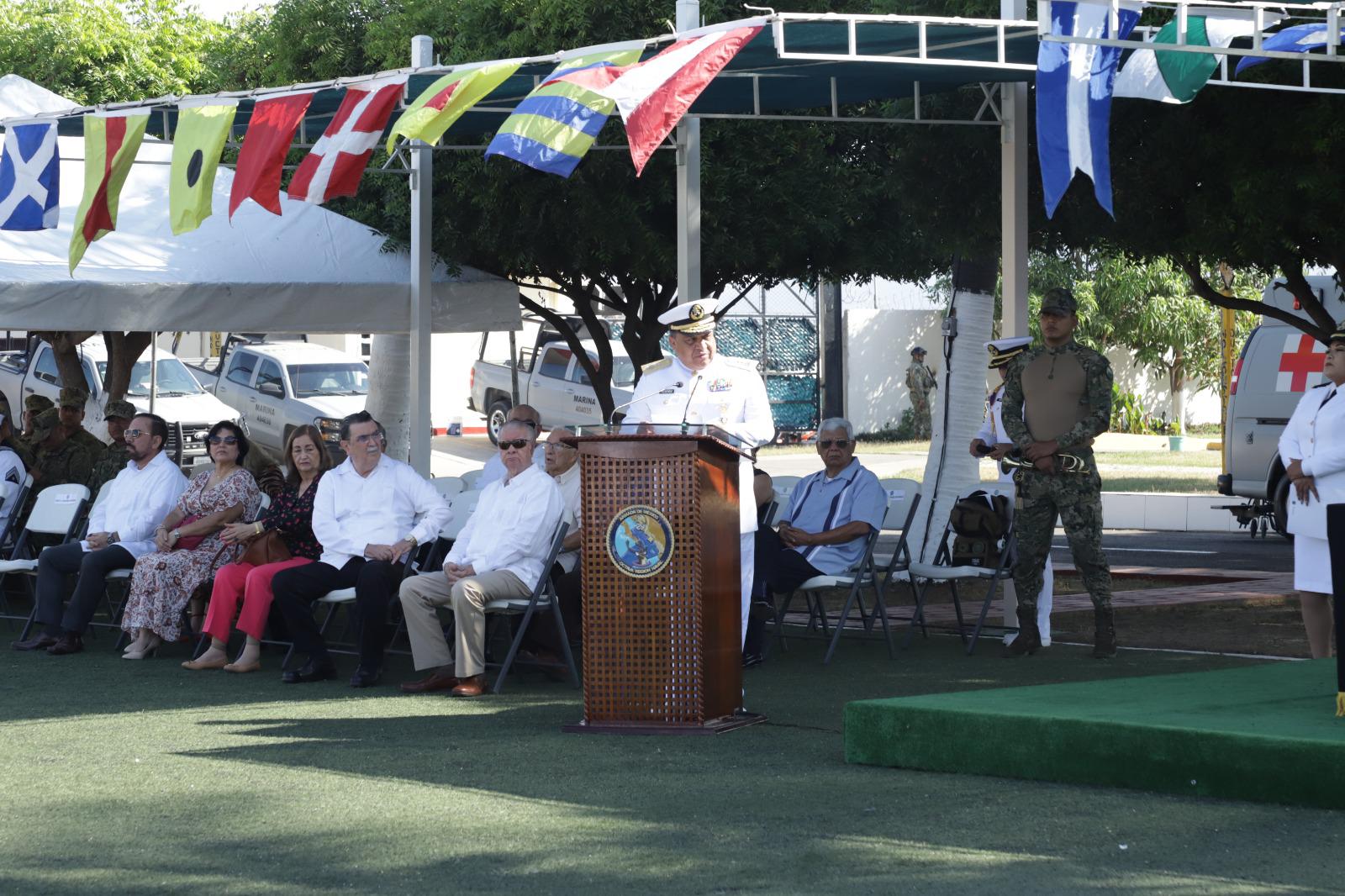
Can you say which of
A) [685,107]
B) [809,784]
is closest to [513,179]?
[685,107]

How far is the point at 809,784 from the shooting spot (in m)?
6.02

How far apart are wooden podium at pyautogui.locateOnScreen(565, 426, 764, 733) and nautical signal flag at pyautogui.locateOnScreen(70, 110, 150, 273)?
15.5ft

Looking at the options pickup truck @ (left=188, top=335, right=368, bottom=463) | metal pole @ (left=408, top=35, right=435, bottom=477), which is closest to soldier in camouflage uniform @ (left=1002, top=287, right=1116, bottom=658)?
metal pole @ (left=408, top=35, right=435, bottom=477)

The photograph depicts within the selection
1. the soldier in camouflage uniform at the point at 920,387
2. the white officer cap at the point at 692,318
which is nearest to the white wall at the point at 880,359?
the soldier in camouflage uniform at the point at 920,387

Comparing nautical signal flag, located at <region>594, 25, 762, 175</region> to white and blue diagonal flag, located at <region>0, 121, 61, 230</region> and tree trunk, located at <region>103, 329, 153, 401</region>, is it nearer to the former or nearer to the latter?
white and blue diagonal flag, located at <region>0, 121, 61, 230</region>

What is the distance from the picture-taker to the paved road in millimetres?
15180

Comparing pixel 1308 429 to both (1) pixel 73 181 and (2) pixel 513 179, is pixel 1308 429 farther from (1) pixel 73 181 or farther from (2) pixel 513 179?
(1) pixel 73 181

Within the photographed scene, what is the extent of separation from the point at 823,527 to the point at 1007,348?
1365 mm

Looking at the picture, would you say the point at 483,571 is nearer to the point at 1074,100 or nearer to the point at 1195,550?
the point at 1074,100

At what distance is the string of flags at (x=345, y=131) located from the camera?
7.94m

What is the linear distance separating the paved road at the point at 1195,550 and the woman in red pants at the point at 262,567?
24.3 ft

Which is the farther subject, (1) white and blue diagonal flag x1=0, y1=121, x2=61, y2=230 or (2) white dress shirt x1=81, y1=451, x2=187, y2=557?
(1) white and blue diagonal flag x1=0, y1=121, x2=61, y2=230

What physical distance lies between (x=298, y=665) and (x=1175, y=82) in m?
5.07

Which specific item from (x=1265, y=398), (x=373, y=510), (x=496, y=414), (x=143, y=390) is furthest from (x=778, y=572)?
(x=496, y=414)
